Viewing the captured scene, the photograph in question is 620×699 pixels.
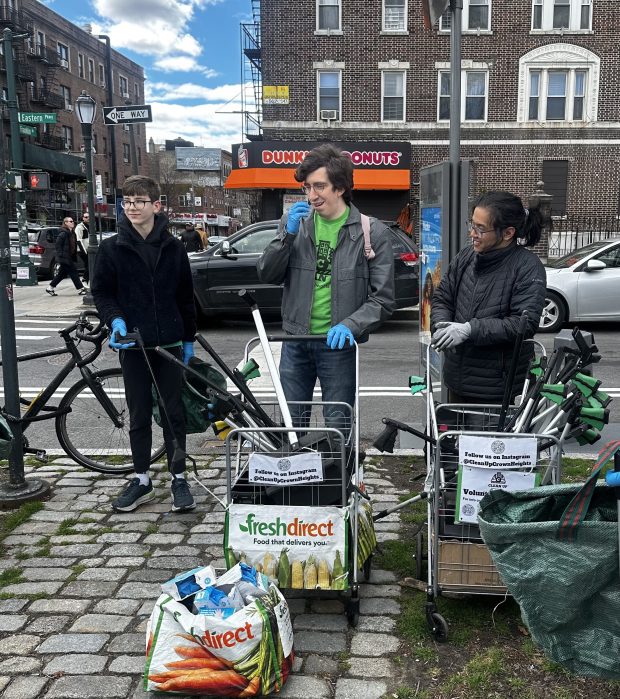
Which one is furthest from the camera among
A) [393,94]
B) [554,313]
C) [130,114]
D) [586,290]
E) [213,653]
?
[393,94]

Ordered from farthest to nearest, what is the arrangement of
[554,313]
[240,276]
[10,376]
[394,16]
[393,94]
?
1. [393,94]
2. [394,16]
3. [240,276]
4. [554,313]
5. [10,376]

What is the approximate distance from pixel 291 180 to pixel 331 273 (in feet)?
73.0

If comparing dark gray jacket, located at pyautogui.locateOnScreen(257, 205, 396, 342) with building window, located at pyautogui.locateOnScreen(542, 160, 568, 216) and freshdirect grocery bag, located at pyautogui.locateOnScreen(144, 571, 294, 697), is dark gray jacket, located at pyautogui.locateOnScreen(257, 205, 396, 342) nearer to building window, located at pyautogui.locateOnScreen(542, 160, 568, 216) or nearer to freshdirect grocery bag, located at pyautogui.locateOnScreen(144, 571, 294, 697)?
freshdirect grocery bag, located at pyautogui.locateOnScreen(144, 571, 294, 697)

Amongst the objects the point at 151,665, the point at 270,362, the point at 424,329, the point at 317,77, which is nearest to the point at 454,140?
the point at 424,329

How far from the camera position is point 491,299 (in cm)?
374

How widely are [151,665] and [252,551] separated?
2.12 ft

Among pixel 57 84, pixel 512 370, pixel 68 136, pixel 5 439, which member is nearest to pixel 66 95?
pixel 57 84

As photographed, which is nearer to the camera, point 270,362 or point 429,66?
point 270,362

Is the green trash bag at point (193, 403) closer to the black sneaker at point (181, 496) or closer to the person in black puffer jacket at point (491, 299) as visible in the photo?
the black sneaker at point (181, 496)

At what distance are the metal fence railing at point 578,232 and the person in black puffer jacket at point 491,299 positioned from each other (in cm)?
1907

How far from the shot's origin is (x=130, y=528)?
4.33m

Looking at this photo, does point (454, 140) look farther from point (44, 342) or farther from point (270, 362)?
point (44, 342)

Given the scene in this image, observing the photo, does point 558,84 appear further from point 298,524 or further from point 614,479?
point 614,479

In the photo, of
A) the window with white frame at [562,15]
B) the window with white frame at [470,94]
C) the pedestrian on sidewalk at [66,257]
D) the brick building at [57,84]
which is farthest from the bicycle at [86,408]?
the brick building at [57,84]
